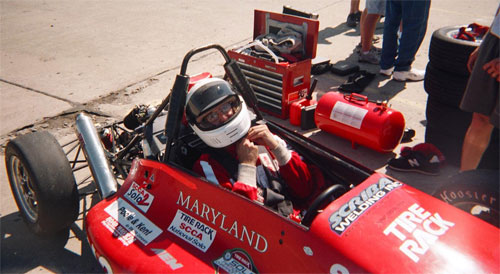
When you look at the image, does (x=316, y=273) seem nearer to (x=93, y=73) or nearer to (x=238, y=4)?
(x=93, y=73)

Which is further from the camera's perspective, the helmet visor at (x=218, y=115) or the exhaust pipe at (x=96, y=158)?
the exhaust pipe at (x=96, y=158)

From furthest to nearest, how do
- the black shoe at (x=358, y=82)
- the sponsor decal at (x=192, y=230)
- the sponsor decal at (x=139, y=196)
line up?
the black shoe at (x=358, y=82) → the sponsor decal at (x=139, y=196) → the sponsor decal at (x=192, y=230)

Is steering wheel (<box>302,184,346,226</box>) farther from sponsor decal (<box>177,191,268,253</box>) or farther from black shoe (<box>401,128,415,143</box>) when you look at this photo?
black shoe (<box>401,128,415,143</box>)

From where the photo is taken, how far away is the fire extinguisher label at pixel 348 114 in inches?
159

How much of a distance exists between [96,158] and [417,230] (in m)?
2.39

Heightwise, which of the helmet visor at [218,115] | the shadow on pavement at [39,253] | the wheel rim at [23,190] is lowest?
the shadow on pavement at [39,253]

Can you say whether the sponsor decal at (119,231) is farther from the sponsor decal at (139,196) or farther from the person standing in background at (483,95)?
the person standing in background at (483,95)

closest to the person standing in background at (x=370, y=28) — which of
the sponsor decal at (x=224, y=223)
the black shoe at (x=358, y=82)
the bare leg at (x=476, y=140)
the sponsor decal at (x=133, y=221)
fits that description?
the black shoe at (x=358, y=82)

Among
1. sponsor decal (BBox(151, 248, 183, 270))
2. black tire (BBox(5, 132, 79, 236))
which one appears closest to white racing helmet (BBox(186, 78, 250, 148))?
sponsor decal (BBox(151, 248, 183, 270))

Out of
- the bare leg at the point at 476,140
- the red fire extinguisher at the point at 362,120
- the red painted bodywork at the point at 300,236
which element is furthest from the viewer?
the red fire extinguisher at the point at 362,120

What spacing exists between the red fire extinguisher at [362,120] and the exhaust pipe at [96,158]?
2348 mm

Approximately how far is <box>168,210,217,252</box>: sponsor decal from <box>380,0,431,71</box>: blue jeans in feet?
14.0

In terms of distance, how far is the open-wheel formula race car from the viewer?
6.43 feet

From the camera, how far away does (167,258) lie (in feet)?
7.82
